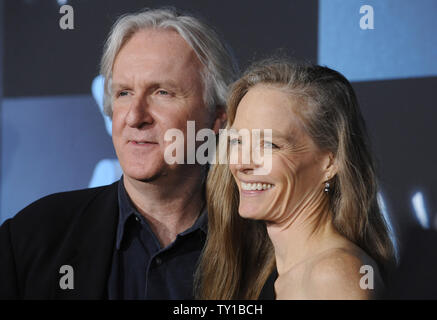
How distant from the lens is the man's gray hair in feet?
6.12

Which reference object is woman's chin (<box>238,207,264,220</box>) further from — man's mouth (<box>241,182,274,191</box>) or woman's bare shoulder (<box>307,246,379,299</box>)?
woman's bare shoulder (<box>307,246,379,299</box>)

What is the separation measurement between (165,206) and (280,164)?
21.3 inches

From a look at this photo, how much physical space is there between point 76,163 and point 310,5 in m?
1.20

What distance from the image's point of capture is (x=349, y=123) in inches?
62.7

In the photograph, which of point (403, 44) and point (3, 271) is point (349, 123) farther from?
point (3, 271)

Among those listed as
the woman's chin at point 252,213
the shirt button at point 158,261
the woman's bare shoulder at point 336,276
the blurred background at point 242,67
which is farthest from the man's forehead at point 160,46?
the woman's bare shoulder at point 336,276

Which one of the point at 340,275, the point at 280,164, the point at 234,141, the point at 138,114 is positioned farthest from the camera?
the point at 138,114

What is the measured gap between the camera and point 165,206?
1933mm

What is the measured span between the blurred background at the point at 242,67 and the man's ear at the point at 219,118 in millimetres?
300

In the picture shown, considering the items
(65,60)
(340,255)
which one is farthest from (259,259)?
(65,60)

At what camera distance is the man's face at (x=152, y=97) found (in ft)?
5.97

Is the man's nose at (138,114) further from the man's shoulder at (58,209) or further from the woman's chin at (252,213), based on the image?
the woman's chin at (252,213)

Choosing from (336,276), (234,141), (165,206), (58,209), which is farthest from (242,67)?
(336,276)

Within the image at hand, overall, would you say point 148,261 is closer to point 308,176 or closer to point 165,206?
point 165,206
